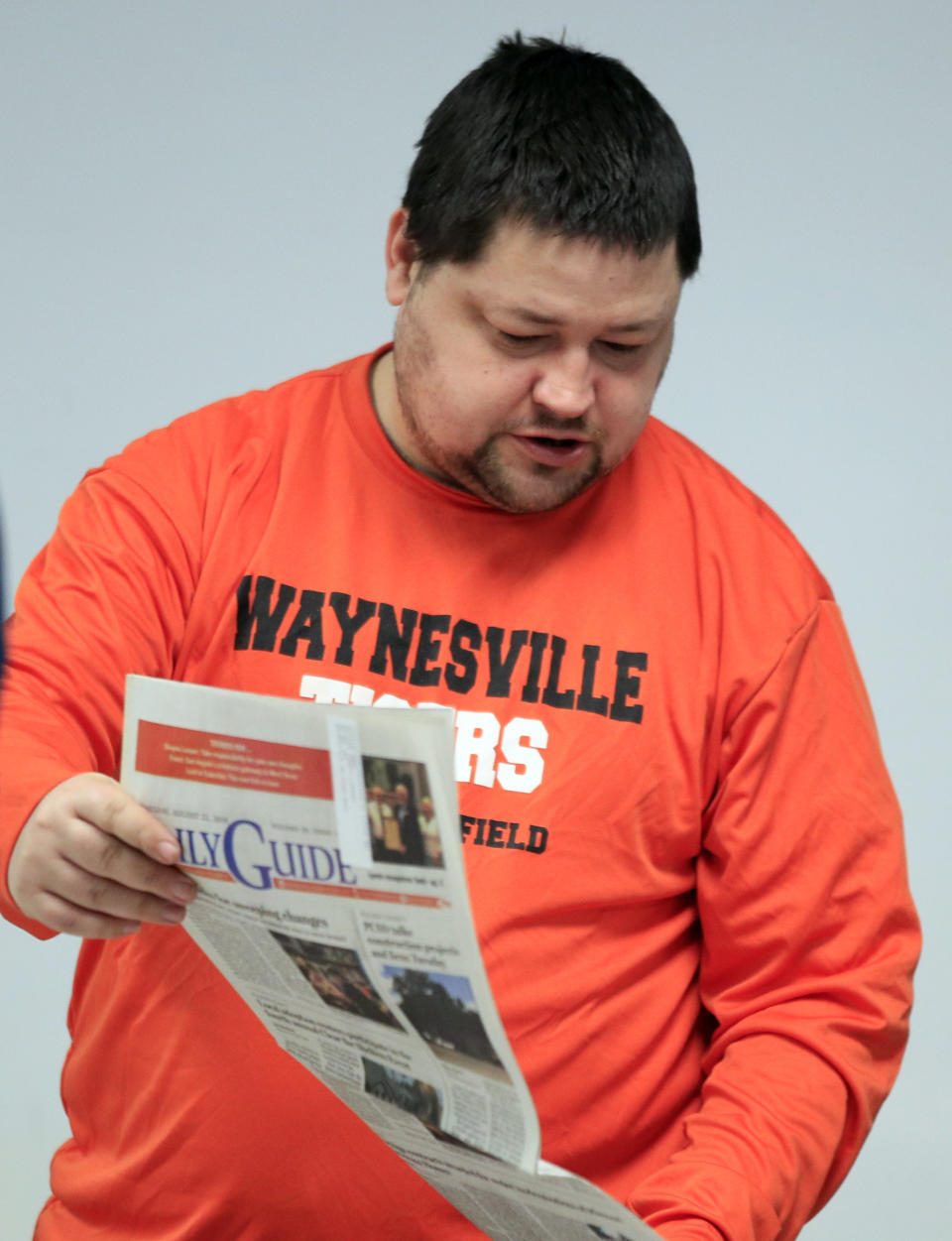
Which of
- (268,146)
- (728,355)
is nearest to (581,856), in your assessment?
(728,355)

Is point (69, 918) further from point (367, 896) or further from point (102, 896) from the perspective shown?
point (367, 896)

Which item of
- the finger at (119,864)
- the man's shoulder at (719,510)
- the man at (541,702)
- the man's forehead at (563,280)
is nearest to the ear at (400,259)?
the man at (541,702)

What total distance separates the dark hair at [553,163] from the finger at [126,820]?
1.58ft

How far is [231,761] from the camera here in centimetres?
96

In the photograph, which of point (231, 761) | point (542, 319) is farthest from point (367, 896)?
point (542, 319)

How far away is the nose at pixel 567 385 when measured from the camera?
3.96 feet

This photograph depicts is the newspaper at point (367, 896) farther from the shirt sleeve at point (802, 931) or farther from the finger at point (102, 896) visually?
the shirt sleeve at point (802, 931)

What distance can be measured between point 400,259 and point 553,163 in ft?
0.60

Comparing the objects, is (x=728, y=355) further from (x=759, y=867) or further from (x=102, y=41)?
(x=759, y=867)

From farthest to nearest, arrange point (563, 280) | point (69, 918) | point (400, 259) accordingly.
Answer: point (400, 259)
point (563, 280)
point (69, 918)

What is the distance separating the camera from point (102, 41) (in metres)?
2.42

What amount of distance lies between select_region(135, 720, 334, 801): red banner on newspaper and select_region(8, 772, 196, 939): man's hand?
0.04 meters

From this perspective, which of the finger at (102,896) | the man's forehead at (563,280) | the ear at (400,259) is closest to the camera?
the finger at (102,896)

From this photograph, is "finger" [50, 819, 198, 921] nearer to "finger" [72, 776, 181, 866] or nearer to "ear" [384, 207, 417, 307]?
"finger" [72, 776, 181, 866]
